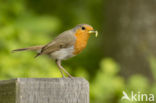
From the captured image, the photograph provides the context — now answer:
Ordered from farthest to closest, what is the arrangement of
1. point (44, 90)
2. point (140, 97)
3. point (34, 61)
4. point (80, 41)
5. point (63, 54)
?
point (34, 61) → point (140, 97) → point (63, 54) → point (80, 41) → point (44, 90)

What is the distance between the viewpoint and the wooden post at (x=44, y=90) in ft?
8.47

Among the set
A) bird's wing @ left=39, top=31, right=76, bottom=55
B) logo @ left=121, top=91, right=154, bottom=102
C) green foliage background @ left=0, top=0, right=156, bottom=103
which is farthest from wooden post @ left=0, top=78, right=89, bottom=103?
green foliage background @ left=0, top=0, right=156, bottom=103

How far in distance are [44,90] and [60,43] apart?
1.67 m

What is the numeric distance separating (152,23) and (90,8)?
3.04 meters

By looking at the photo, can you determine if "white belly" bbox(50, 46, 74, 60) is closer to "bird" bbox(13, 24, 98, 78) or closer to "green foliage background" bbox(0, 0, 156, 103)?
"bird" bbox(13, 24, 98, 78)

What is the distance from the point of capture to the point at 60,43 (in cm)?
426

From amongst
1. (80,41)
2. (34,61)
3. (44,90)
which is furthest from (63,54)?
(34,61)

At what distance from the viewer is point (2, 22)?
656 cm

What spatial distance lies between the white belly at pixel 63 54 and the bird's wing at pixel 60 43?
0.15 ft

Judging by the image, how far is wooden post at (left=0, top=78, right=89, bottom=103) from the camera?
8.47 feet

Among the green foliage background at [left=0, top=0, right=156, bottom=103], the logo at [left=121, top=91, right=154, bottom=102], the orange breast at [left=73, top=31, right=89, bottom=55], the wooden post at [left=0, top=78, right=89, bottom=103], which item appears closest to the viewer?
the wooden post at [left=0, top=78, right=89, bottom=103]

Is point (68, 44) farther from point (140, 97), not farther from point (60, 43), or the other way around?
point (140, 97)

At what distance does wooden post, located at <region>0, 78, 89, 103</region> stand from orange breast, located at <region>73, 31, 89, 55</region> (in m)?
1.29

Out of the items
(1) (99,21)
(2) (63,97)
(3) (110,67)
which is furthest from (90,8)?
(2) (63,97)
